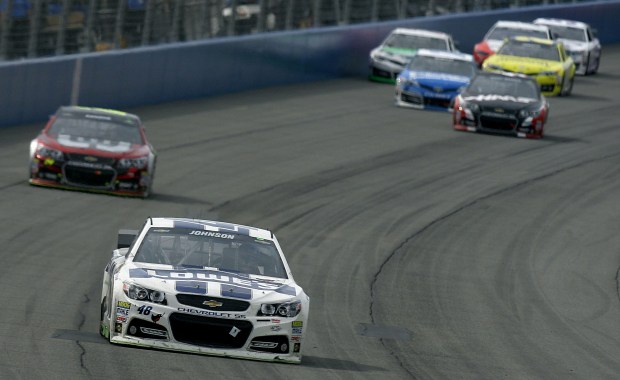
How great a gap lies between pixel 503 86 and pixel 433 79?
2.96m

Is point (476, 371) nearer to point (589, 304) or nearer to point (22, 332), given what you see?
point (22, 332)

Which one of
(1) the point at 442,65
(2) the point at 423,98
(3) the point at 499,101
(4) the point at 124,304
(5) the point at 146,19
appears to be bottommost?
(2) the point at 423,98

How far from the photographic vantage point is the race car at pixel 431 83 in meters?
34.7

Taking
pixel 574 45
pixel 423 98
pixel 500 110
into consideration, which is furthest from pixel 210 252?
pixel 574 45

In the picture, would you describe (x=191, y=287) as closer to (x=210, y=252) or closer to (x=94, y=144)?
(x=210, y=252)

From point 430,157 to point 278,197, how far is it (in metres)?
6.06

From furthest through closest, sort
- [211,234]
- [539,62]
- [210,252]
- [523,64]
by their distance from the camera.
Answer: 1. [539,62]
2. [523,64]
3. [211,234]
4. [210,252]

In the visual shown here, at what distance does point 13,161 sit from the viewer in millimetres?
24328

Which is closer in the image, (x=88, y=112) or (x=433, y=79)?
(x=88, y=112)

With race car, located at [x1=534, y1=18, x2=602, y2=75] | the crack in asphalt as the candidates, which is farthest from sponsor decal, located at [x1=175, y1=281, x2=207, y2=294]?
race car, located at [x1=534, y1=18, x2=602, y2=75]

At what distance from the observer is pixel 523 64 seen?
3819 cm

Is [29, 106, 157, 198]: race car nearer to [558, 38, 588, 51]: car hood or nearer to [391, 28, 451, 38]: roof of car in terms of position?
[391, 28, 451, 38]: roof of car

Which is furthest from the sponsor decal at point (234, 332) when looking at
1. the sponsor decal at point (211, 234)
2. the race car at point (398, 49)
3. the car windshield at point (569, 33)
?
the car windshield at point (569, 33)

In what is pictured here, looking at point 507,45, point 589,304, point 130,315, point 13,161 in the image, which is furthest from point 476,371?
point 507,45
